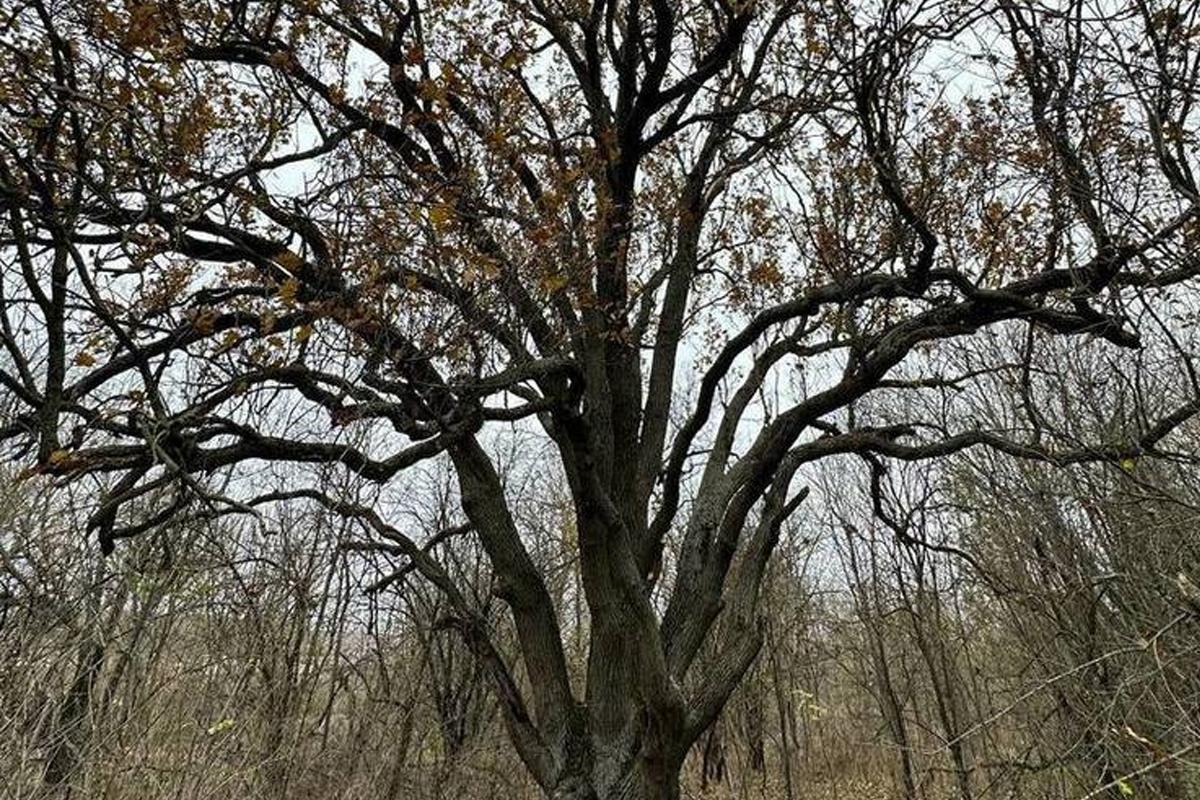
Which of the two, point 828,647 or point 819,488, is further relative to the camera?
point 828,647

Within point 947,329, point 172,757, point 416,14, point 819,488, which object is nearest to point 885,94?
point 947,329

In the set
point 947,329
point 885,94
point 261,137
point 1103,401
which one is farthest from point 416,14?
point 1103,401

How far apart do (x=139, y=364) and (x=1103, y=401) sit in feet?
22.3

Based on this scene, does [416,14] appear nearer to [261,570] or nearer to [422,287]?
[422,287]

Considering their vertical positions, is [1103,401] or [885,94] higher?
[885,94]

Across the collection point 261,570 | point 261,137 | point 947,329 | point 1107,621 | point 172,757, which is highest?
point 261,137

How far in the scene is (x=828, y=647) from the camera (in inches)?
640

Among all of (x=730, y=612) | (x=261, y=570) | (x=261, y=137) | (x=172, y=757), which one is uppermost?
(x=261, y=137)

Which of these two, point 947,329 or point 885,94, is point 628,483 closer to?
point 947,329

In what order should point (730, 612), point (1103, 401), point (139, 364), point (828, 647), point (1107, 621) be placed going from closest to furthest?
point (139, 364), point (1107, 621), point (730, 612), point (1103, 401), point (828, 647)

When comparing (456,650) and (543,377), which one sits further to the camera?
(456,650)

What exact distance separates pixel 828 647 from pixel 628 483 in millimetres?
11294

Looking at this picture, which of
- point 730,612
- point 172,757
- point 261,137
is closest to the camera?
point 261,137

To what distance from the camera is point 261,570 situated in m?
7.14
